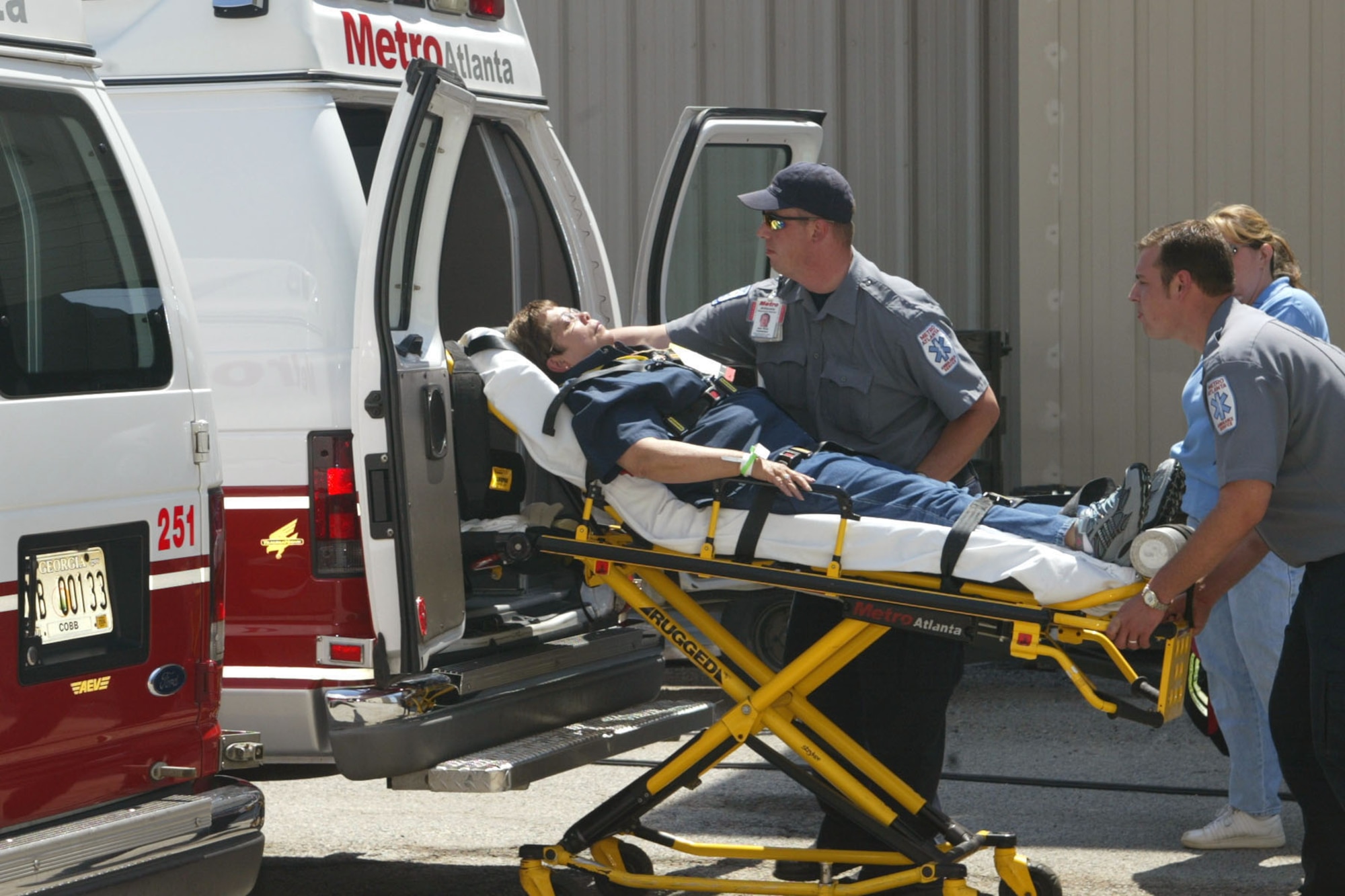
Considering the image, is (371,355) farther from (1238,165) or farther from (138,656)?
(1238,165)

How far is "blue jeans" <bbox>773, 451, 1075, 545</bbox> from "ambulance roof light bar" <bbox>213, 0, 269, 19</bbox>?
191cm

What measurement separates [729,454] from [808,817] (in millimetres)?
1908

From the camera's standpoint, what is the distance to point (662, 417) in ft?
15.2

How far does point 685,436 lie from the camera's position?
15.1ft

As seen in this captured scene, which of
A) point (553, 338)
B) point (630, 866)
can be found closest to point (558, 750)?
point (630, 866)

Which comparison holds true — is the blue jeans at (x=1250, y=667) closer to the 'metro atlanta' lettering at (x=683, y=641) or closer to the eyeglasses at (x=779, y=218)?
the 'metro atlanta' lettering at (x=683, y=641)

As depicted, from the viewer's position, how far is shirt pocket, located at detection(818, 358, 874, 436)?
15.7 feet

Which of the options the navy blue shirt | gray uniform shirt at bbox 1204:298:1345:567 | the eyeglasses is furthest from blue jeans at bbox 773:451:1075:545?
the eyeglasses

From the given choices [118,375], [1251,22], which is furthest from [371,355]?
[1251,22]

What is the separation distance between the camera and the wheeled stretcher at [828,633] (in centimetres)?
400

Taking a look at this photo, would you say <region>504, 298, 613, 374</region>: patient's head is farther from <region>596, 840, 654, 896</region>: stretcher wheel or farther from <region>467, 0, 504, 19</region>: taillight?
<region>596, 840, 654, 896</region>: stretcher wheel

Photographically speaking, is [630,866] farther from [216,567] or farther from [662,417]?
[216,567]

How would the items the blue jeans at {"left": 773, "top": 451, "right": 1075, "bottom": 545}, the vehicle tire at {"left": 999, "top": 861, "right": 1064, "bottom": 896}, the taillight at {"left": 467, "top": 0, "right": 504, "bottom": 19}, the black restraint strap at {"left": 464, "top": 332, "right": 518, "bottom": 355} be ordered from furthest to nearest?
1. the taillight at {"left": 467, "top": 0, "right": 504, "bottom": 19}
2. the black restraint strap at {"left": 464, "top": 332, "right": 518, "bottom": 355}
3. the vehicle tire at {"left": 999, "top": 861, "right": 1064, "bottom": 896}
4. the blue jeans at {"left": 773, "top": 451, "right": 1075, "bottom": 545}

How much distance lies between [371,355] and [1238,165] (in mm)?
5128
